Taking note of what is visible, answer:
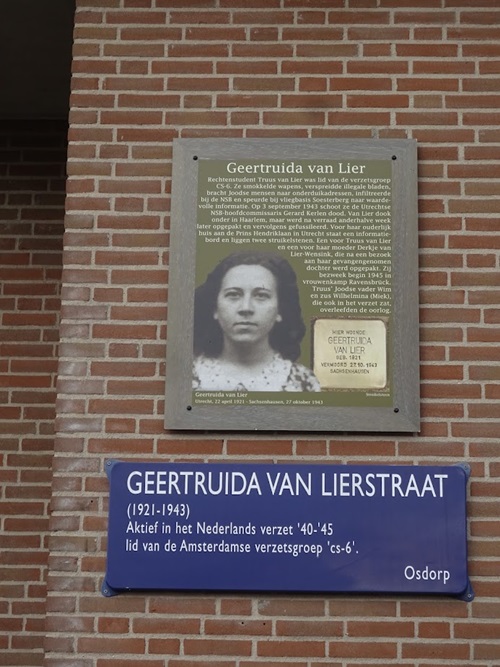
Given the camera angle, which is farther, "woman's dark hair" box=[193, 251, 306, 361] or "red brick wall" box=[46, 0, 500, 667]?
Result: "woman's dark hair" box=[193, 251, 306, 361]

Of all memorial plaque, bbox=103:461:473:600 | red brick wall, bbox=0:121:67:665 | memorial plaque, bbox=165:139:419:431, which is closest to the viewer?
memorial plaque, bbox=103:461:473:600

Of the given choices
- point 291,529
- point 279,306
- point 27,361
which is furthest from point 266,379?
point 27,361

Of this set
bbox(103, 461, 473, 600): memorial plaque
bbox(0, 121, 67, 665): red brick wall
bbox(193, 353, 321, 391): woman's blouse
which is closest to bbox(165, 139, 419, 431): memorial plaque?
bbox(193, 353, 321, 391): woman's blouse

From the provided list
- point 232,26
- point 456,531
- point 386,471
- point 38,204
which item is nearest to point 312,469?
point 386,471

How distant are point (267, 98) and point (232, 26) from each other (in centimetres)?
36

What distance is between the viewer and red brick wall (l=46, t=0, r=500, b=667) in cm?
426

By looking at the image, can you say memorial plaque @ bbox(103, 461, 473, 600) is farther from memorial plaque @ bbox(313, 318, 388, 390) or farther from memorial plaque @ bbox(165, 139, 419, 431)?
memorial plaque @ bbox(313, 318, 388, 390)

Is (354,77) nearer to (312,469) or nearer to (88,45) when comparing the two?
(88,45)

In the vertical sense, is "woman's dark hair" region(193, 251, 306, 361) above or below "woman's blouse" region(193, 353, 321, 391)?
above

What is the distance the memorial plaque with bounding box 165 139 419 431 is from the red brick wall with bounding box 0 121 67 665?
150cm

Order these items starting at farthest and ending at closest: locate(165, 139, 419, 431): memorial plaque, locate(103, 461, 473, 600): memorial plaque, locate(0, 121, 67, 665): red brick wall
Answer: locate(0, 121, 67, 665): red brick wall
locate(165, 139, 419, 431): memorial plaque
locate(103, 461, 473, 600): memorial plaque

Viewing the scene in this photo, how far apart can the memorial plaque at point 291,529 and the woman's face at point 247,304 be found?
54cm

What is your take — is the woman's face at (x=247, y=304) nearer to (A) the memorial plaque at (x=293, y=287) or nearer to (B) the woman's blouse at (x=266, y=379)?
(A) the memorial plaque at (x=293, y=287)

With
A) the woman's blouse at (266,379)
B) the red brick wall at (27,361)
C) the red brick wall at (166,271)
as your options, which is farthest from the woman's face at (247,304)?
the red brick wall at (27,361)
